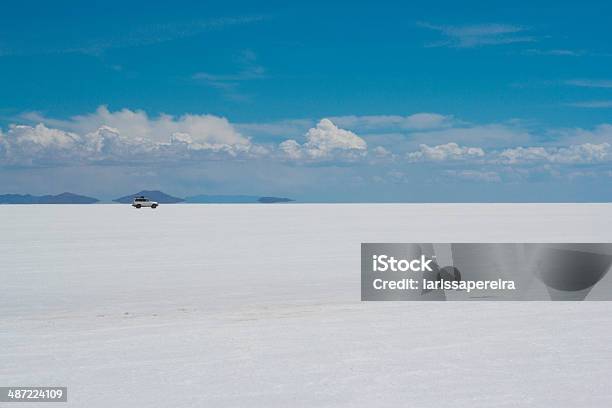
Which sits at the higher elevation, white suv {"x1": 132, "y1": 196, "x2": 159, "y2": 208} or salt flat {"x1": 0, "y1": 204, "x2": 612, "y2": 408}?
white suv {"x1": 132, "y1": 196, "x2": 159, "y2": 208}

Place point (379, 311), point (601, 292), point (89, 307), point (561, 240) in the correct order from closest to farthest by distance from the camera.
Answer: point (379, 311) < point (89, 307) < point (601, 292) < point (561, 240)

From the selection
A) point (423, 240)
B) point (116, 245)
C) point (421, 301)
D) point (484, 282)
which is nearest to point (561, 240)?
point (423, 240)

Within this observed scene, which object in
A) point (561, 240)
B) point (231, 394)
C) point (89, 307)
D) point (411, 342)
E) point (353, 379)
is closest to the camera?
point (231, 394)

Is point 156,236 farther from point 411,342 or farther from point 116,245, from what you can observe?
point 411,342

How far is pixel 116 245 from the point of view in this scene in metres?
23.2

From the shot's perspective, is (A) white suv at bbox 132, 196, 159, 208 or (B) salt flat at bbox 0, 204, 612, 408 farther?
(A) white suv at bbox 132, 196, 159, 208

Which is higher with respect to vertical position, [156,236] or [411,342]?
[156,236]

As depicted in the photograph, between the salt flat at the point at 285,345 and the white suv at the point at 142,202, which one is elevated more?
the white suv at the point at 142,202

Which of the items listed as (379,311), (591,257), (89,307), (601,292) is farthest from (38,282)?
(591,257)

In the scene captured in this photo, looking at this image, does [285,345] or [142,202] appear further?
[142,202]

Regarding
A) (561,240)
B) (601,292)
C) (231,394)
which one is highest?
(561,240)

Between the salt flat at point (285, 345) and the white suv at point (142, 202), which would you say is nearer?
the salt flat at point (285, 345)

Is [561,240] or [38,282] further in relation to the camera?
[561,240]

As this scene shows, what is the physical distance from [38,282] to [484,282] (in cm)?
902
